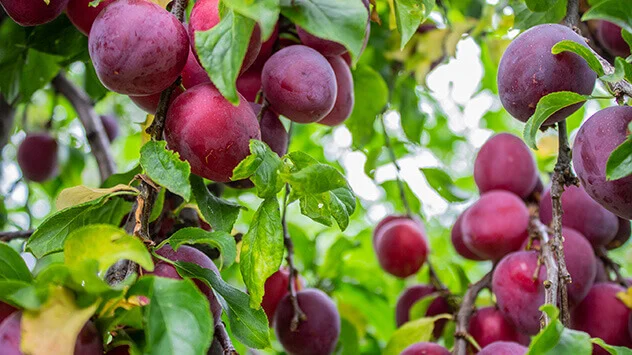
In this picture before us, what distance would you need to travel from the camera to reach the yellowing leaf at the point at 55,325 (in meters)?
0.49

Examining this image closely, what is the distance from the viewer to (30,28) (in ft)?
3.25

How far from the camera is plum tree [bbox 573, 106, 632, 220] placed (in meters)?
0.65

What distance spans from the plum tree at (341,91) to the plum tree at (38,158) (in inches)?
37.9

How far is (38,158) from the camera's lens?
1.67 metres

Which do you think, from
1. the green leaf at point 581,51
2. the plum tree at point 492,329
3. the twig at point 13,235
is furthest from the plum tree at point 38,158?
the green leaf at point 581,51

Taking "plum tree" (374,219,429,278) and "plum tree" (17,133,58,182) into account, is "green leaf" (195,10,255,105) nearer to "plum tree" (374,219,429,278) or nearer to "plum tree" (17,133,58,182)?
"plum tree" (374,219,429,278)

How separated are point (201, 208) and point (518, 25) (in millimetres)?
543

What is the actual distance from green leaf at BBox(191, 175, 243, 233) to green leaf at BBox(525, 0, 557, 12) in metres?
0.44

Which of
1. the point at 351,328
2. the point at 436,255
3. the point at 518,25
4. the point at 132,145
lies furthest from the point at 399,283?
the point at 518,25

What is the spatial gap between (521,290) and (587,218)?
A: 0.20 meters

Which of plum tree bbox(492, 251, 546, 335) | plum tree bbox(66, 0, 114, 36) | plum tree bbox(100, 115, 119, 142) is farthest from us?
plum tree bbox(100, 115, 119, 142)

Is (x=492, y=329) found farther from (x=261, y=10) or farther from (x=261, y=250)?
(x=261, y=10)

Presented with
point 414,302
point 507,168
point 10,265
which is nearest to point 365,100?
point 507,168

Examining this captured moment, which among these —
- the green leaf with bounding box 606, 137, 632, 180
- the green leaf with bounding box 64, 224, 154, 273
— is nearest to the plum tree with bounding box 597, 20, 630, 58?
the green leaf with bounding box 606, 137, 632, 180
